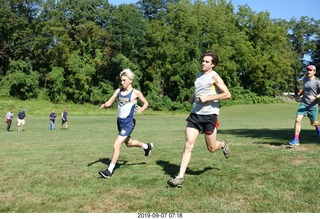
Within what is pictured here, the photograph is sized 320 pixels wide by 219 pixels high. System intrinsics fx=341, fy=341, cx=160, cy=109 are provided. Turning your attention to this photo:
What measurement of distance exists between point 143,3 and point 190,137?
7680 cm

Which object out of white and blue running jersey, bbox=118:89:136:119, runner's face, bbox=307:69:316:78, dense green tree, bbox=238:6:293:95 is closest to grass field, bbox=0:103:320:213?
white and blue running jersey, bbox=118:89:136:119

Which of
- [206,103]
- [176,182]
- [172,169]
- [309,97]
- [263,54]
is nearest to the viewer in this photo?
[176,182]

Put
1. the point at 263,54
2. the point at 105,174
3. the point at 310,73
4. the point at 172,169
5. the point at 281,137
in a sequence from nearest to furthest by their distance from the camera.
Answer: the point at 105,174 → the point at 172,169 → the point at 310,73 → the point at 281,137 → the point at 263,54

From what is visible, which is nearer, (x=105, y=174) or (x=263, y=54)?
(x=105, y=174)

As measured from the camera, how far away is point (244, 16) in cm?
7975

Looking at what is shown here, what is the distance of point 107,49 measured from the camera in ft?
227

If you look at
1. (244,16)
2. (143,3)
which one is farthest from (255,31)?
(143,3)

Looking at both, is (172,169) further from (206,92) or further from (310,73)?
(310,73)

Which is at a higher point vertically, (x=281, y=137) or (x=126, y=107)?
(x=126, y=107)

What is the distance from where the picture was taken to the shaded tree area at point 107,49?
6481 cm

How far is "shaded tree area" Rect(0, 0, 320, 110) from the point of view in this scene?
213ft

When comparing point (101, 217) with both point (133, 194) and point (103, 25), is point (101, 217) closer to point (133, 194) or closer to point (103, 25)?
point (133, 194)

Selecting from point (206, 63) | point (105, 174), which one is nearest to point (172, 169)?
point (105, 174)

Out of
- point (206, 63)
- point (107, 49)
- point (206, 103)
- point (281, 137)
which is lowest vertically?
point (281, 137)
